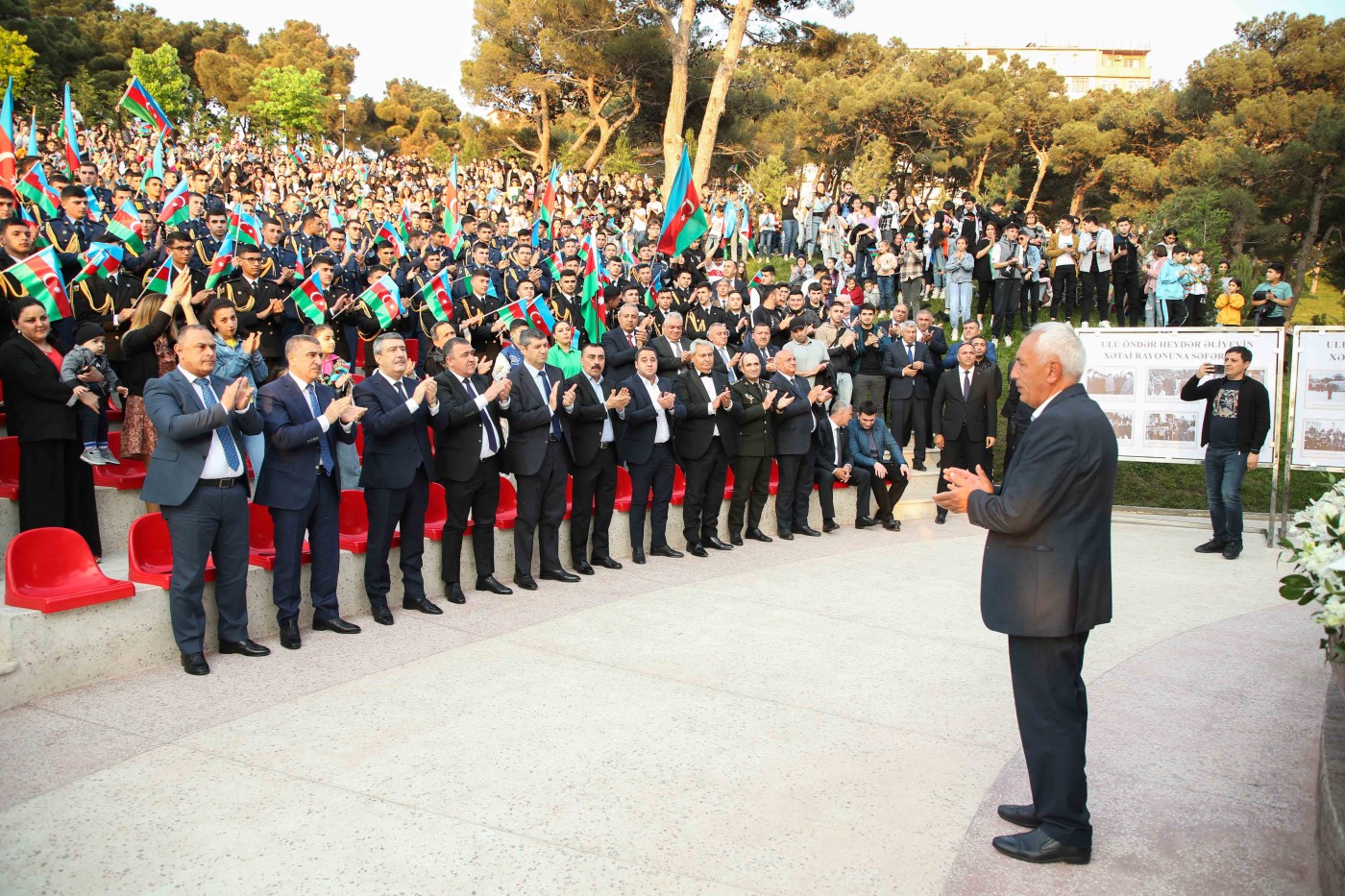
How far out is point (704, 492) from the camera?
9.53 metres

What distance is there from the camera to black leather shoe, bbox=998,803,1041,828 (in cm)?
388

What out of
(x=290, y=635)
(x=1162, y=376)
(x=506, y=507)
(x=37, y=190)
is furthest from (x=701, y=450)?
(x=37, y=190)

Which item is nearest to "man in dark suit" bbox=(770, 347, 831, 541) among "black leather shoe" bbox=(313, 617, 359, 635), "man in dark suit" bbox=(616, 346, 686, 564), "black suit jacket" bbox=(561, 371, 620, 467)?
"man in dark suit" bbox=(616, 346, 686, 564)

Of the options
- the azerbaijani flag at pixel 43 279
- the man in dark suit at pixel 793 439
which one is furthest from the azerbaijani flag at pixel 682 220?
the azerbaijani flag at pixel 43 279

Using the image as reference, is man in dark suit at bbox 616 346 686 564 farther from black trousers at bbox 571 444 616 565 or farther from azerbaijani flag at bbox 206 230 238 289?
azerbaijani flag at bbox 206 230 238 289

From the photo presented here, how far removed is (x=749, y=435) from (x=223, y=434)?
5314 millimetres

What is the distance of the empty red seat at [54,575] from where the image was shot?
510cm

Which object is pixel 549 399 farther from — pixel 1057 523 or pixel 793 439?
pixel 1057 523

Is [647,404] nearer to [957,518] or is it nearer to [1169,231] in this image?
[957,518]

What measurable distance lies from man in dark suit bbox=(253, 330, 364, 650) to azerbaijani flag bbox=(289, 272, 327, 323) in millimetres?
3435

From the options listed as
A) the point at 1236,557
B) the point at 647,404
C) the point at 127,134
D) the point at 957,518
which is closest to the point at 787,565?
the point at 647,404

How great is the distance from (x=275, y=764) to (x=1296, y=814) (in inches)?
168

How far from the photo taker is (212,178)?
1866cm

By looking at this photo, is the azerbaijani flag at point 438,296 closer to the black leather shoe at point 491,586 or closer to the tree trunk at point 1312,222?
the black leather shoe at point 491,586
